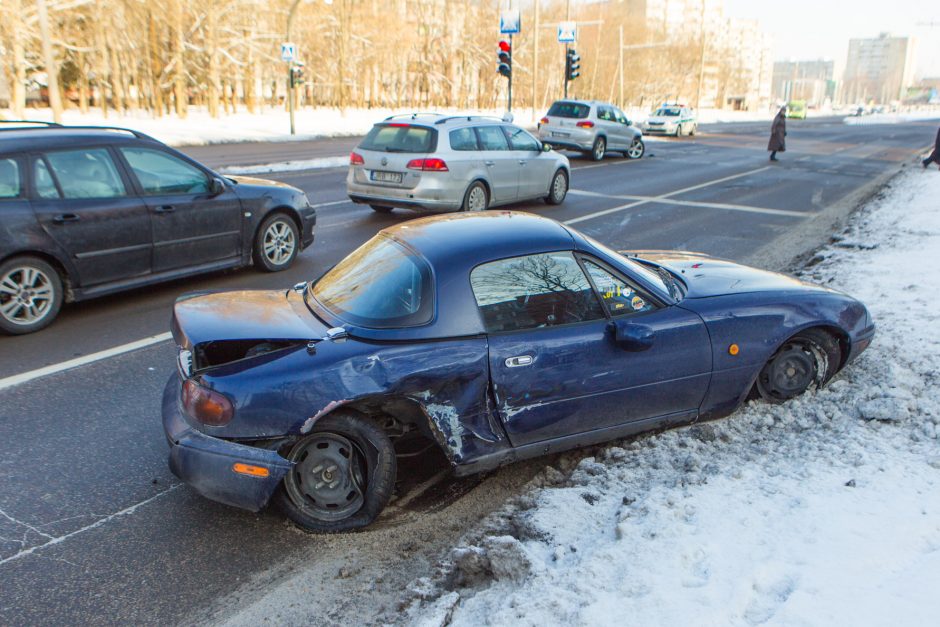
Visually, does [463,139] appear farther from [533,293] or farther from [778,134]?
[778,134]

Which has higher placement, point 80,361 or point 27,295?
point 27,295

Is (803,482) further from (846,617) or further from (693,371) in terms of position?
(846,617)

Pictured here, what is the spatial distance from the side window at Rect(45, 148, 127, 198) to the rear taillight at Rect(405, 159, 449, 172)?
5.32 metres

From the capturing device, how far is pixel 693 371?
427cm

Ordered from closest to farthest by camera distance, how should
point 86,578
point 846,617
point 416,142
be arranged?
point 846,617
point 86,578
point 416,142

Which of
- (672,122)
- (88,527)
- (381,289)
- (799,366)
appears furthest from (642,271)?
(672,122)

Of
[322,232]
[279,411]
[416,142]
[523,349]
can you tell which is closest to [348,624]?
[279,411]

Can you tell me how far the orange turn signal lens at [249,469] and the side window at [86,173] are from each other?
445 cm

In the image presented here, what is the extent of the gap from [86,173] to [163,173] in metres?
0.78

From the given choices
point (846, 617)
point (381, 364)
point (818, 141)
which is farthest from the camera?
point (818, 141)

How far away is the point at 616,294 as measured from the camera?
422cm

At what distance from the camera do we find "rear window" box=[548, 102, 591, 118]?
79.4 feet

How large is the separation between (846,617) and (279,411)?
95.3 inches

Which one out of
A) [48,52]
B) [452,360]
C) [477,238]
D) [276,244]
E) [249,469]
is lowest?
[249,469]
